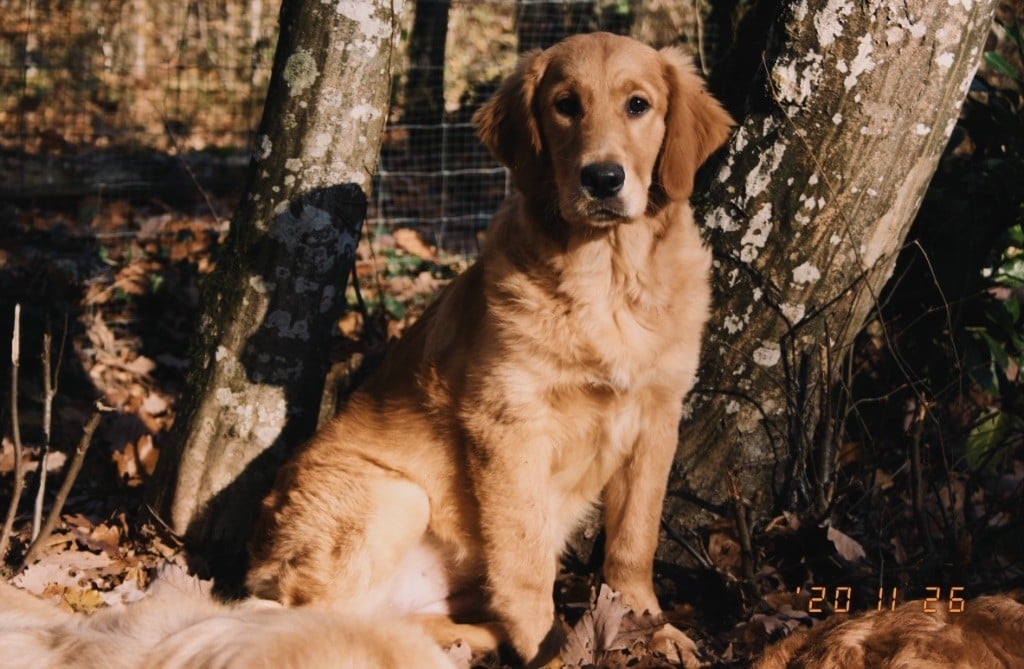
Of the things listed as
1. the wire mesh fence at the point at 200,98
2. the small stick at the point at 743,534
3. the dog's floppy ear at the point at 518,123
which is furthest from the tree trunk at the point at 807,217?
the wire mesh fence at the point at 200,98

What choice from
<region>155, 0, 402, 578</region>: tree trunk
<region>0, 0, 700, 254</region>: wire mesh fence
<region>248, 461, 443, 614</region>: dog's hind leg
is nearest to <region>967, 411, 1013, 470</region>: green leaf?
<region>248, 461, 443, 614</region>: dog's hind leg

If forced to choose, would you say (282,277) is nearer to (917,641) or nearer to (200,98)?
(917,641)

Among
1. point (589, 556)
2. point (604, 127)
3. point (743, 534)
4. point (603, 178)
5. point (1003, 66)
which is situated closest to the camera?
point (603, 178)

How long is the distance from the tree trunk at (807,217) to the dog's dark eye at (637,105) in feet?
1.69

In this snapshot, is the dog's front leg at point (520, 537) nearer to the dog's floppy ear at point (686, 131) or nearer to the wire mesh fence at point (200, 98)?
the dog's floppy ear at point (686, 131)

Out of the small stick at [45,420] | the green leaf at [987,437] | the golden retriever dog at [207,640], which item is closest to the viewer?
the golden retriever dog at [207,640]

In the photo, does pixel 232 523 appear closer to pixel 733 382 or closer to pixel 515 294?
pixel 515 294

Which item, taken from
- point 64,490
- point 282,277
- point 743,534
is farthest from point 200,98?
point 743,534

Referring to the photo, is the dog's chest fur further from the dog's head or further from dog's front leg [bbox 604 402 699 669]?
the dog's head

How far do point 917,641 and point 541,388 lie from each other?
4.76 ft

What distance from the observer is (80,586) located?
3879 millimetres

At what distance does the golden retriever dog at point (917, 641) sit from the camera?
Answer: 2.35 meters

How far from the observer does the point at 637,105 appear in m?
3.57

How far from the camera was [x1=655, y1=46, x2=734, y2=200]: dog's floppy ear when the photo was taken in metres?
3.58
